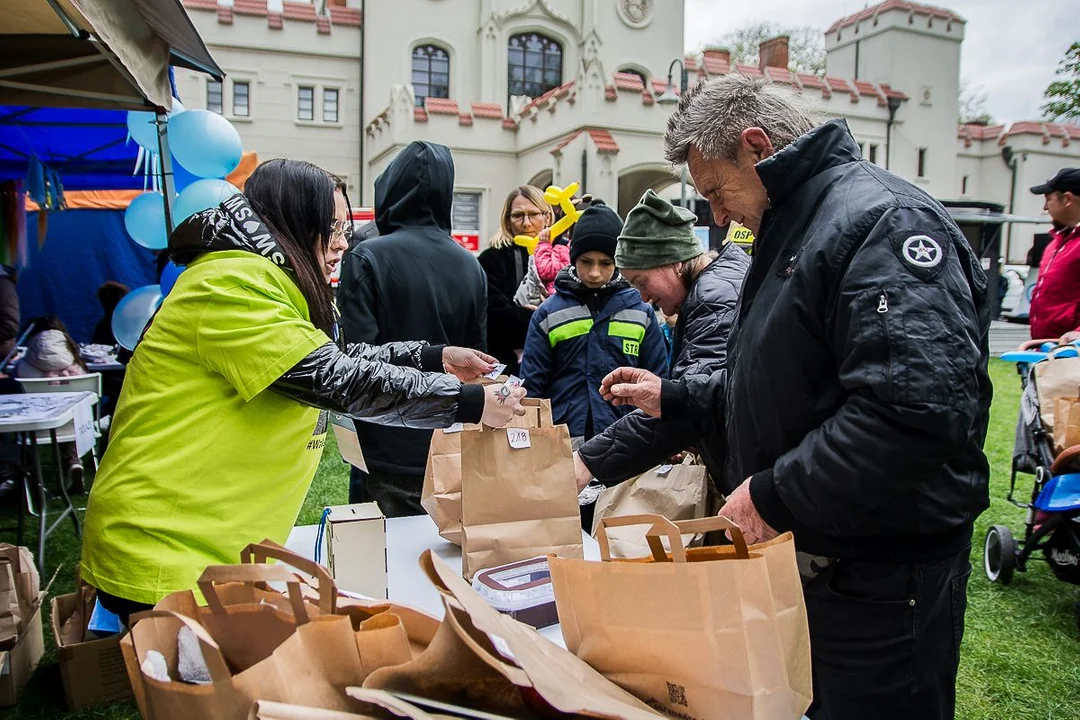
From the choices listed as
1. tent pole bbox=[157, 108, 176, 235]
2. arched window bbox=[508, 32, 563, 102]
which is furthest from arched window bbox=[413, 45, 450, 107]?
tent pole bbox=[157, 108, 176, 235]

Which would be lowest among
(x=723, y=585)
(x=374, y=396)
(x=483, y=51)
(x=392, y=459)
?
(x=392, y=459)

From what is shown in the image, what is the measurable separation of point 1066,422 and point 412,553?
296 centimetres

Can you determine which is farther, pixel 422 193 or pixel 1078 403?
pixel 1078 403

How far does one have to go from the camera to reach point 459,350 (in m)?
2.31

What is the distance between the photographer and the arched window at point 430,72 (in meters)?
20.6

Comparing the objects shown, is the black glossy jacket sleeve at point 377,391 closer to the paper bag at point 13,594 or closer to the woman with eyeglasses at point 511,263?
the paper bag at point 13,594

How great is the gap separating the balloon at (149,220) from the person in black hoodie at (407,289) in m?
2.57

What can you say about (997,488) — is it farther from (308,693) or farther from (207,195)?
(308,693)

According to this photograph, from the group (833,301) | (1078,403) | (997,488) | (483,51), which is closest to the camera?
(833,301)

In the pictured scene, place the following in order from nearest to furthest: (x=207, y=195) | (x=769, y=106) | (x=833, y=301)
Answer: (x=833, y=301) → (x=769, y=106) → (x=207, y=195)

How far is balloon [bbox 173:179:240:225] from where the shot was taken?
4387 millimetres

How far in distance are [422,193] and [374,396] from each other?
153 cm

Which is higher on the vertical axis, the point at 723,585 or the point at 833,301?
the point at 833,301

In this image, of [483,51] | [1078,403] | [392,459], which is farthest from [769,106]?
[483,51]
